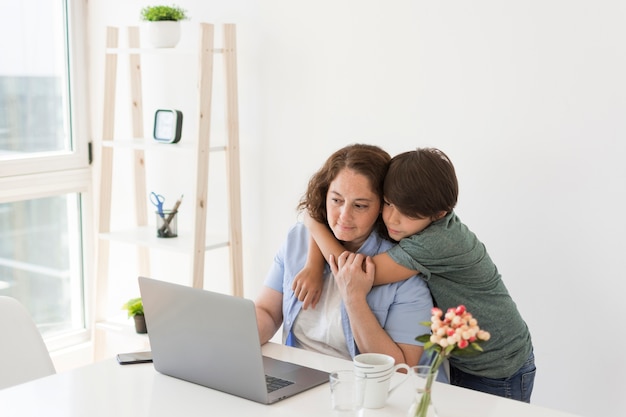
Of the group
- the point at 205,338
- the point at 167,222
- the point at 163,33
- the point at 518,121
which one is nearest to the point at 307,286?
the point at 205,338

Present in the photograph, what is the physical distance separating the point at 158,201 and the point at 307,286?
1.35m

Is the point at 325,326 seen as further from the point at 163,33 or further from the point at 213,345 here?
the point at 163,33

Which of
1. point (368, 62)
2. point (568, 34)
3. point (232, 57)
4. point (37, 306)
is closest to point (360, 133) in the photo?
point (368, 62)

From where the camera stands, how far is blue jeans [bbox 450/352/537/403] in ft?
7.16

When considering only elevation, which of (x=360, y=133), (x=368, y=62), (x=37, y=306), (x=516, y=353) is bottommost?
(x=37, y=306)

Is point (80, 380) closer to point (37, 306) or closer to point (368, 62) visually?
point (368, 62)

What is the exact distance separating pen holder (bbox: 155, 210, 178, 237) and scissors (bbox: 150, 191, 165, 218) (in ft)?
0.05

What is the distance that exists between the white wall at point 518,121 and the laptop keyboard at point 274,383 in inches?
39.8

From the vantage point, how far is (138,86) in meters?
3.45

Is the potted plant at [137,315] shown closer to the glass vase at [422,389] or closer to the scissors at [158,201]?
the scissors at [158,201]

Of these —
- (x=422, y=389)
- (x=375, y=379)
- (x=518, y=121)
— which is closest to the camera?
(x=422, y=389)

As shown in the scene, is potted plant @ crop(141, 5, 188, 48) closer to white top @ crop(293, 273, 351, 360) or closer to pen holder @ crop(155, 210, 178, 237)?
pen holder @ crop(155, 210, 178, 237)

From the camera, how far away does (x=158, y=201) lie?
335cm

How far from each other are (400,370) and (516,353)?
38cm
